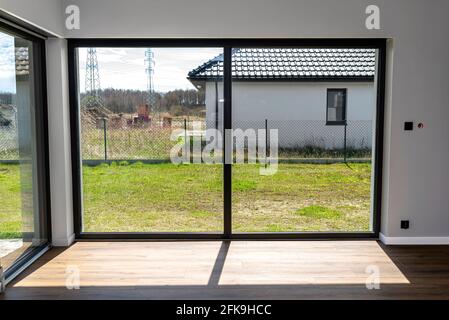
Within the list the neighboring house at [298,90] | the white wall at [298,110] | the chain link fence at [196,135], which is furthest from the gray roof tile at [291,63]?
the chain link fence at [196,135]

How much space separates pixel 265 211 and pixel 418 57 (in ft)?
7.40

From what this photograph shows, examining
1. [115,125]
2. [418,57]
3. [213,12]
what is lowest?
[115,125]

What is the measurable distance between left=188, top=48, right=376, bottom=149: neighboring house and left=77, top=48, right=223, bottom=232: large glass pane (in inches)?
3.2

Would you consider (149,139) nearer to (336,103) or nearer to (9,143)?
(9,143)

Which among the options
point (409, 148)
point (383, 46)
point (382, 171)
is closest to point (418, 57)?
point (383, 46)

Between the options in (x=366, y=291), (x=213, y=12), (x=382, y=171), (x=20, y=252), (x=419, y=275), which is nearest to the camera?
(x=366, y=291)

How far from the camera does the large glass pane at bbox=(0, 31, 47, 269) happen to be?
144 inches

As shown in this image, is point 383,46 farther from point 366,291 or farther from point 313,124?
point 366,291

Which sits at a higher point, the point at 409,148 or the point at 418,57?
the point at 418,57

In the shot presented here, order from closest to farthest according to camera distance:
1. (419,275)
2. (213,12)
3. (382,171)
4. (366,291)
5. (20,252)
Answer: (366,291)
(419,275)
(20,252)
(213,12)
(382,171)

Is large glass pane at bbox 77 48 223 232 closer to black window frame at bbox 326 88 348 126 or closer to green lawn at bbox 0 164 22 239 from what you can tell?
green lawn at bbox 0 164 22 239

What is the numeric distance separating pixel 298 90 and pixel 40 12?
2.64m

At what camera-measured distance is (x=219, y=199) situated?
4785 millimetres

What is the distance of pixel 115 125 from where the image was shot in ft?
15.4
